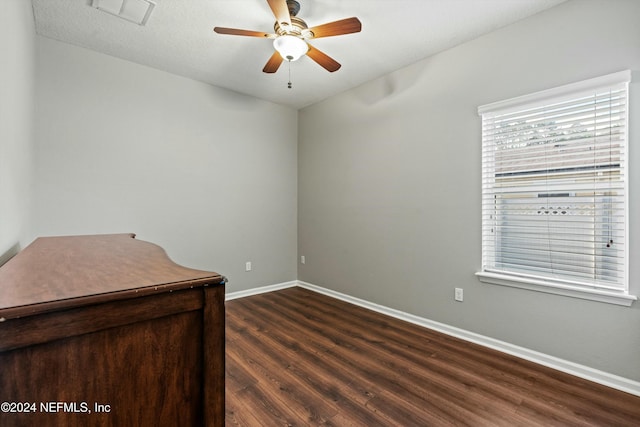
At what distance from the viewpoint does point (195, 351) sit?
32.4 inches

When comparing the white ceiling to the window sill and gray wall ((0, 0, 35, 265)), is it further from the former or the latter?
the window sill

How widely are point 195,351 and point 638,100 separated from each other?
2.77m

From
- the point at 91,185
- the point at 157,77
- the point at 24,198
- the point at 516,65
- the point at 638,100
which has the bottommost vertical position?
the point at 24,198

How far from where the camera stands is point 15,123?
1.59 meters

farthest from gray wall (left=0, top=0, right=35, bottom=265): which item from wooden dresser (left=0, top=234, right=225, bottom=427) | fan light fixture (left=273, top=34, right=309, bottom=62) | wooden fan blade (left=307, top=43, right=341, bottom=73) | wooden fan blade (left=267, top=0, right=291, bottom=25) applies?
wooden fan blade (left=307, top=43, right=341, bottom=73)

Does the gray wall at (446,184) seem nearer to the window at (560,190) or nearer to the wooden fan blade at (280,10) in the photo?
the window at (560,190)

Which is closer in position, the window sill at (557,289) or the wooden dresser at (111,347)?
the wooden dresser at (111,347)

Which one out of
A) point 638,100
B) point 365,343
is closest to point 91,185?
point 365,343

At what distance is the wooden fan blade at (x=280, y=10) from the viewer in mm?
1760

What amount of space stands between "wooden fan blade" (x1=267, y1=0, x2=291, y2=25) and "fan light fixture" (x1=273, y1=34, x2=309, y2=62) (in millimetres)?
103

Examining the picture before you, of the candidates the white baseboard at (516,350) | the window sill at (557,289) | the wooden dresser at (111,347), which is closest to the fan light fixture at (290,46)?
the wooden dresser at (111,347)

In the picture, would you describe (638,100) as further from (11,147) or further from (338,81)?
(11,147)

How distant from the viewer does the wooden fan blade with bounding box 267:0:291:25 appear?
5.78 ft

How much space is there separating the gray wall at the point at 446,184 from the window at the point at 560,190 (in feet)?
0.26
